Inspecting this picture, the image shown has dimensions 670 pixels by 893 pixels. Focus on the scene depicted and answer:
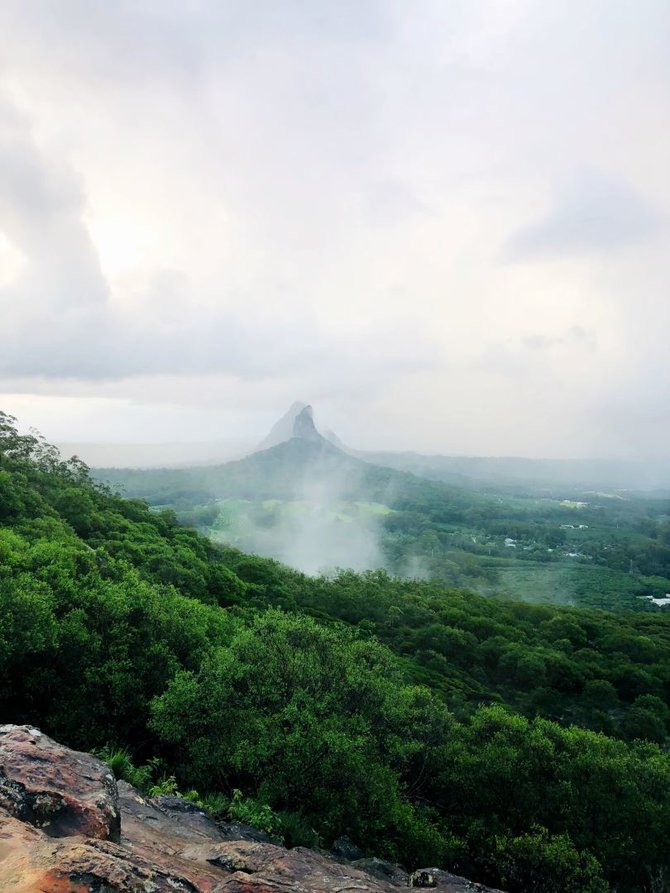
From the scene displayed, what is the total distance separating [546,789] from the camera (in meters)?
25.0

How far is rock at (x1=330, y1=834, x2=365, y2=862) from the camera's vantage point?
17312 mm

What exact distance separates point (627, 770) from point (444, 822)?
36.1 ft

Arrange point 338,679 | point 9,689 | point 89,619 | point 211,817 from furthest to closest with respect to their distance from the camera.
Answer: point 89,619 < point 338,679 < point 9,689 < point 211,817

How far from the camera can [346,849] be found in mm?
17531

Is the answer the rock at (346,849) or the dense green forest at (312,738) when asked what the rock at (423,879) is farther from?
the dense green forest at (312,738)

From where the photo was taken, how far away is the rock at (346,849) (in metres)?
17.3

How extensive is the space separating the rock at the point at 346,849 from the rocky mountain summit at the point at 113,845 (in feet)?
6.68

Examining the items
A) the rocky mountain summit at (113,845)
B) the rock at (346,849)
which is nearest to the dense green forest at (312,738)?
the rock at (346,849)

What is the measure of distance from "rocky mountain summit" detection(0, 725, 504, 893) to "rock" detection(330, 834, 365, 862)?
2035mm

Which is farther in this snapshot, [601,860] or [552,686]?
[552,686]

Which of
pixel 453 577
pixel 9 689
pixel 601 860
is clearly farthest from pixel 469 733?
pixel 453 577

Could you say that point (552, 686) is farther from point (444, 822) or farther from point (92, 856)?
point (92, 856)

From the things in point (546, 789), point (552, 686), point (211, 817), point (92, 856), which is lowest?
point (552, 686)

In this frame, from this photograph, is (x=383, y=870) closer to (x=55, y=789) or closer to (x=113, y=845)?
(x=113, y=845)
